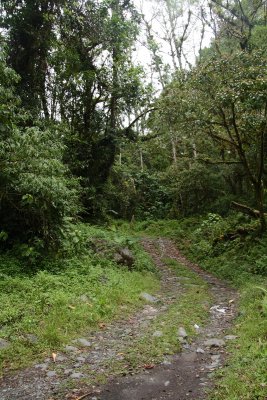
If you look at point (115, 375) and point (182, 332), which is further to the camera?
point (182, 332)

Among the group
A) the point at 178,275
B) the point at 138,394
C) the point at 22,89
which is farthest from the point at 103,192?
the point at 138,394

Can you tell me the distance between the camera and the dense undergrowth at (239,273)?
4648 millimetres

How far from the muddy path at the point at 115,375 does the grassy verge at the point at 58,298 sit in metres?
0.32

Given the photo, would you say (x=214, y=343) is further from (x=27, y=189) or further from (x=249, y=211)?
(x=249, y=211)

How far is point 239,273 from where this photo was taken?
40.2 feet

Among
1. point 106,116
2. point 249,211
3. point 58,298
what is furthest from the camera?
point 106,116

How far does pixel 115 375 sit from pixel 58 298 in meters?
2.43

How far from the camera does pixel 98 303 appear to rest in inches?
312

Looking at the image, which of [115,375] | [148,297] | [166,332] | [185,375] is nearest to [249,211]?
[148,297]

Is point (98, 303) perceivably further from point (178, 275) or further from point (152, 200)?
point (152, 200)

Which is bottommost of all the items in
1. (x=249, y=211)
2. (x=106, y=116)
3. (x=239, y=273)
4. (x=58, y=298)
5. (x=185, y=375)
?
Result: (x=239, y=273)

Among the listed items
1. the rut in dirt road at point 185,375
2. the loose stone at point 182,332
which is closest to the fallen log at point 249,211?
the rut in dirt road at point 185,375

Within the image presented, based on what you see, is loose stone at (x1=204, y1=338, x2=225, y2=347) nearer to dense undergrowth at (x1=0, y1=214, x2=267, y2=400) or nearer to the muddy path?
the muddy path

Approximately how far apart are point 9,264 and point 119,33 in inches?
458
